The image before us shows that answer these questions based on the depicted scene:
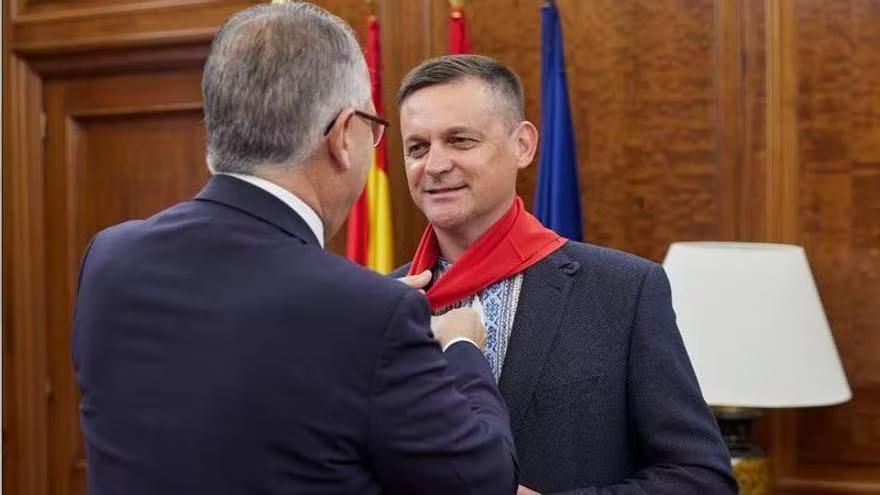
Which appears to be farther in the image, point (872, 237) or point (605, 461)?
point (872, 237)

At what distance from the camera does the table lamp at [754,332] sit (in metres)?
3.06

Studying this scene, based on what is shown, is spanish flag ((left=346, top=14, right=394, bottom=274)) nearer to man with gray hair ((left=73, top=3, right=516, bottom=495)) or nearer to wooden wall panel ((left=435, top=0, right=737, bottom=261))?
wooden wall panel ((left=435, top=0, right=737, bottom=261))

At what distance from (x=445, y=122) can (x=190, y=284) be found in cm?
78

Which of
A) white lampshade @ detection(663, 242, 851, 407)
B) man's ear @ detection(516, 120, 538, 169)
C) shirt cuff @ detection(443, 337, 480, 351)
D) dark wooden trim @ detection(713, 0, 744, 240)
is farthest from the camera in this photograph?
dark wooden trim @ detection(713, 0, 744, 240)

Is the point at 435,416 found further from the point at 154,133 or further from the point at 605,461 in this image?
the point at 154,133

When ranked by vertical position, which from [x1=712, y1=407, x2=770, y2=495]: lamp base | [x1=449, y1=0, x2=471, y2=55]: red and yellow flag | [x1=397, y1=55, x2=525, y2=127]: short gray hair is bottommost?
[x1=712, y1=407, x2=770, y2=495]: lamp base

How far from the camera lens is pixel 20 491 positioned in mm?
4895

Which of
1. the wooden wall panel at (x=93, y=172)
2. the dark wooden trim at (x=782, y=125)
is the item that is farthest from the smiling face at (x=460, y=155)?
the wooden wall panel at (x=93, y=172)

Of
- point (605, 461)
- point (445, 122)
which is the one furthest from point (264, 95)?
point (605, 461)

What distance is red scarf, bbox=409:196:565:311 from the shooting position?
81.9 inches

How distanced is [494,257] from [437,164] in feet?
0.60

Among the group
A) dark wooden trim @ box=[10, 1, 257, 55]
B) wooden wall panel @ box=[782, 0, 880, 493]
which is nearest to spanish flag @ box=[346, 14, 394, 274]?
dark wooden trim @ box=[10, 1, 257, 55]

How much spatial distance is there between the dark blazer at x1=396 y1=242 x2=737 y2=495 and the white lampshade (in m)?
1.03

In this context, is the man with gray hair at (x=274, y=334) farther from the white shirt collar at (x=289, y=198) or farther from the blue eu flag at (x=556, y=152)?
the blue eu flag at (x=556, y=152)
